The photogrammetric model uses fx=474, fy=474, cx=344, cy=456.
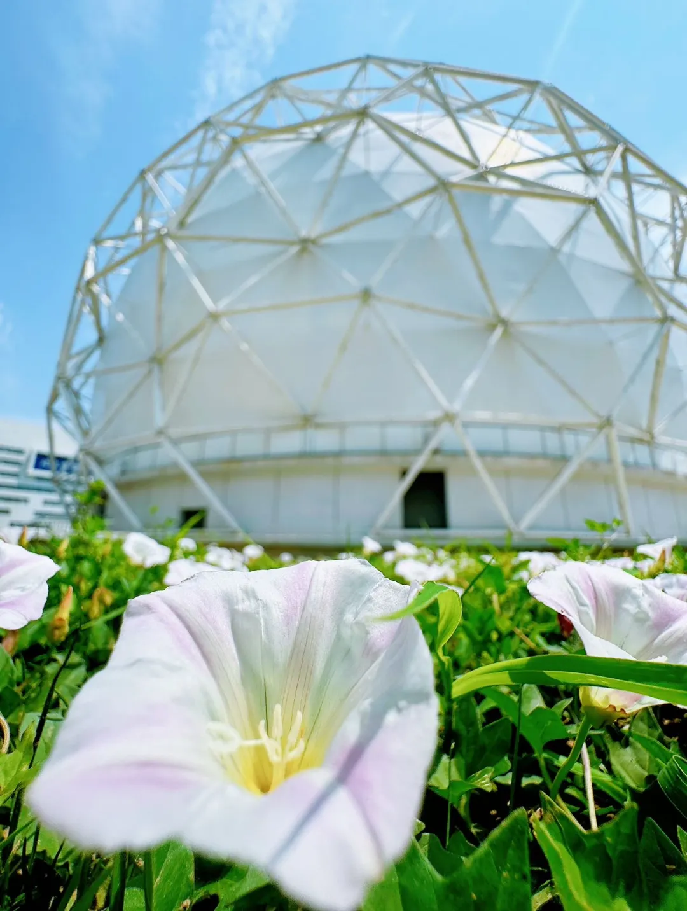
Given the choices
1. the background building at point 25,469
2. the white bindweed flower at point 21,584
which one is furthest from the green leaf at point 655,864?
the background building at point 25,469

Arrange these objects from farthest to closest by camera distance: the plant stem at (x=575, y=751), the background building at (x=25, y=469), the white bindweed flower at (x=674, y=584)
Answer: the background building at (x=25, y=469)
the white bindweed flower at (x=674, y=584)
the plant stem at (x=575, y=751)

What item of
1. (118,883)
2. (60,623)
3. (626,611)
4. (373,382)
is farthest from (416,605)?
(373,382)

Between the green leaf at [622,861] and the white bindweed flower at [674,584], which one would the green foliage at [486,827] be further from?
the white bindweed flower at [674,584]

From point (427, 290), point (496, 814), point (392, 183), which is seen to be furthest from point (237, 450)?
point (496, 814)

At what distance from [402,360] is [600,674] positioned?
8.15m

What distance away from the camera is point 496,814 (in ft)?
1.84

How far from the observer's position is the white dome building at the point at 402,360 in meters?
7.63

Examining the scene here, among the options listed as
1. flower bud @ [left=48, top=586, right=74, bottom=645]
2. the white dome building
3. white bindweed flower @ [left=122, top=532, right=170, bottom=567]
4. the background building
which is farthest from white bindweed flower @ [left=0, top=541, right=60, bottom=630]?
the background building

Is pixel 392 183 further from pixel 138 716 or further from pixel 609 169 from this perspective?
pixel 138 716

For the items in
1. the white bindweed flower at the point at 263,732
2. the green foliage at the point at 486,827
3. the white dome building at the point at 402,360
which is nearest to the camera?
the white bindweed flower at the point at 263,732

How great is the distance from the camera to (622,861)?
1.06ft

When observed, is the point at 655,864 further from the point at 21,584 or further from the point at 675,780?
the point at 21,584

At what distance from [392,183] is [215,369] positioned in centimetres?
532

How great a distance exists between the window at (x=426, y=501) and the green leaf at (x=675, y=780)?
25.9ft
